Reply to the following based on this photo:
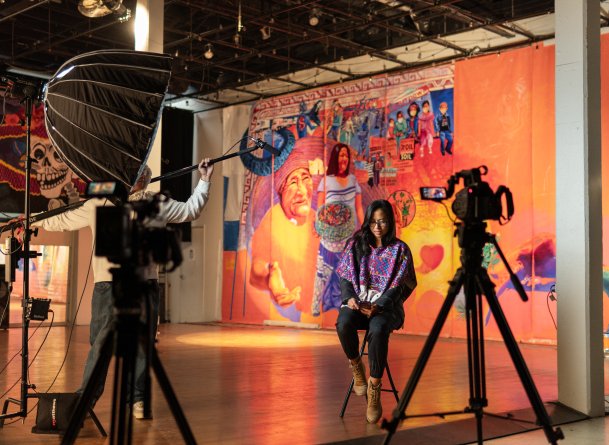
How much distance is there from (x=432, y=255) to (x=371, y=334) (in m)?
6.20

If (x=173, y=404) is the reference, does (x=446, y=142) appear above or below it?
above

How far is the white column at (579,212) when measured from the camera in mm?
4469

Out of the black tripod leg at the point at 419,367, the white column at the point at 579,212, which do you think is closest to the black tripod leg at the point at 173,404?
the black tripod leg at the point at 419,367

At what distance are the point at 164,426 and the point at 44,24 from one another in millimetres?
8127

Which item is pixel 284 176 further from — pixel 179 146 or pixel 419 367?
pixel 419 367

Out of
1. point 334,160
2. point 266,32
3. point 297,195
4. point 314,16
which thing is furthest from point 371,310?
point 297,195

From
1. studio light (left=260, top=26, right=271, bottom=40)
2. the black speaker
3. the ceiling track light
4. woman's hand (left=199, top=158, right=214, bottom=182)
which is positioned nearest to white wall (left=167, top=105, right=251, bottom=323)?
the black speaker

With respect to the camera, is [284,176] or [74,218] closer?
[74,218]

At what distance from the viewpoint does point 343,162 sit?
11.5 metres

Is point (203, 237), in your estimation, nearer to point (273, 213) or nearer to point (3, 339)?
point (273, 213)

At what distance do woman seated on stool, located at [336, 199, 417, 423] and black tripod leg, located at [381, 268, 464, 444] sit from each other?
4.32 feet

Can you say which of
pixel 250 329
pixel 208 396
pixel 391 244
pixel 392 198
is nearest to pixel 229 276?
pixel 250 329

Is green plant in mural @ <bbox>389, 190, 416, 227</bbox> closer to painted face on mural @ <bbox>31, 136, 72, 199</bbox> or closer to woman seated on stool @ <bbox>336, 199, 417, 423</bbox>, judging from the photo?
painted face on mural @ <bbox>31, 136, 72, 199</bbox>

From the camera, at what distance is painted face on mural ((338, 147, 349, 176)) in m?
11.4
